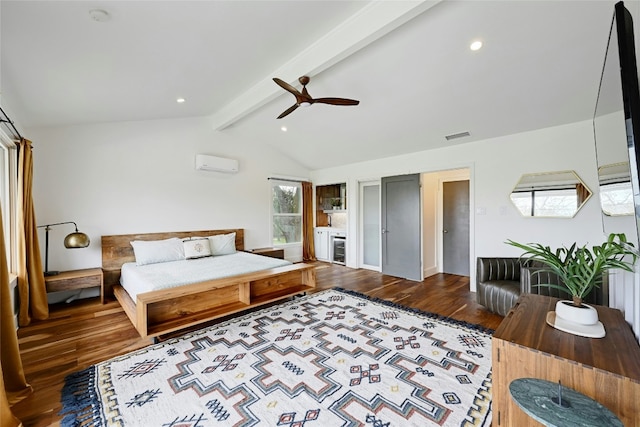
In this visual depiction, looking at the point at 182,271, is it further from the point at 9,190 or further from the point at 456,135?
the point at 456,135

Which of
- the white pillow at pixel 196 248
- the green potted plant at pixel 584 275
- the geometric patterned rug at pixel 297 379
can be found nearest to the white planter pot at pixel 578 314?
the green potted plant at pixel 584 275

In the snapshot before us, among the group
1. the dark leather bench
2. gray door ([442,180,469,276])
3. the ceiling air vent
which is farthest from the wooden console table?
gray door ([442,180,469,276])

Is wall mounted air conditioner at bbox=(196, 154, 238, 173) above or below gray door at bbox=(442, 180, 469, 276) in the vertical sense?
above

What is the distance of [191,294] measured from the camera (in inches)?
110

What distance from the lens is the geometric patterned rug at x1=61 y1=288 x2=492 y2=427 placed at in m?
1.64

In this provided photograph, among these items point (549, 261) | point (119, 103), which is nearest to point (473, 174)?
point (549, 261)

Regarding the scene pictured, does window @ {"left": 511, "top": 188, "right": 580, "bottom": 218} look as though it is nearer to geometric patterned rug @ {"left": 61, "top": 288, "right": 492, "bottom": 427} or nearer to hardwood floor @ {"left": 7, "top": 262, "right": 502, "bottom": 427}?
hardwood floor @ {"left": 7, "top": 262, "right": 502, "bottom": 427}

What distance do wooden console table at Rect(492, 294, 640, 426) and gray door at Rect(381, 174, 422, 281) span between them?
11.5 ft

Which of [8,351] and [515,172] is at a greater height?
[515,172]

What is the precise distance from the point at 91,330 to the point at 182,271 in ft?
3.33

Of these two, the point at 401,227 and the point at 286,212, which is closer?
the point at 401,227

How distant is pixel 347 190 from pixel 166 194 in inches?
140

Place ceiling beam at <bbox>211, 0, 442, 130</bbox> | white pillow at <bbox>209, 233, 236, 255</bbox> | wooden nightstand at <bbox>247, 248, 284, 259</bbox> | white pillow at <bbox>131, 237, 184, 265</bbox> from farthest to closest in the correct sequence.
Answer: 1. wooden nightstand at <bbox>247, 248, 284, 259</bbox>
2. white pillow at <bbox>209, 233, 236, 255</bbox>
3. white pillow at <bbox>131, 237, 184, 265</bbox>
4. ceiling beam at <bbox>211, 0, 442, 130</bbox>

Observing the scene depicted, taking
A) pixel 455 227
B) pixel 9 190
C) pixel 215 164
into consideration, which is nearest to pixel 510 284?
pixel 455 227
